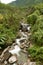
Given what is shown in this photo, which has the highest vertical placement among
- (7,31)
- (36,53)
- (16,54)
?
(7,31)

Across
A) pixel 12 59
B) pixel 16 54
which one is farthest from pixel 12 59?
pixel 16 54

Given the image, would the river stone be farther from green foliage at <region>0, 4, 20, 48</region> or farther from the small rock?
green foliage at <region>0, 4, 20, 48</region>

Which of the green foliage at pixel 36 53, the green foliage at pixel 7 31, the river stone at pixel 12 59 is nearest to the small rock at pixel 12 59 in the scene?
the river stone at pixel 12 59

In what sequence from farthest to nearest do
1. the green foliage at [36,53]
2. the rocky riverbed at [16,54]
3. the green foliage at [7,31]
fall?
the green foliage at [7,31] < the rocky riverbed at [16,54] < the green foliage at [36,53]

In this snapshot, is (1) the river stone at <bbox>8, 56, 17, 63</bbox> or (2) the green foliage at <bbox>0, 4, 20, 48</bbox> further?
(2) the green foliage at <bbox>0, 4, 20, 48</bbox>

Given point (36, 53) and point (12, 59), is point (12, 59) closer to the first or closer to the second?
point (12, 59)

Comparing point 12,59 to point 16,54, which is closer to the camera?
point 12,59

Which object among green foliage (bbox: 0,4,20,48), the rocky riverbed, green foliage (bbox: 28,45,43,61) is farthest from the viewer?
green foliage (bbox: 0,4,20,48)

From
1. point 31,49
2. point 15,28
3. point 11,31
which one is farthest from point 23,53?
point 15,28

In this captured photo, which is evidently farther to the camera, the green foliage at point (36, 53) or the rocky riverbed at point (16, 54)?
the rocky riverbed at point (16, 54)

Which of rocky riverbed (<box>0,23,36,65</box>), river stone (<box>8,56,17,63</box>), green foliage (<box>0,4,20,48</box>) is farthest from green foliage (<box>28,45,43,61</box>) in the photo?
green foliage (<box>0,4,20,48</box>)

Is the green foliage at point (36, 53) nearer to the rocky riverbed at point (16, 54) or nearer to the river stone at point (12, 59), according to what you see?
the rocky riverbed at point (16, 54)

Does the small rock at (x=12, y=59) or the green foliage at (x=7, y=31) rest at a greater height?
the green foliage at (x=7, y=31)

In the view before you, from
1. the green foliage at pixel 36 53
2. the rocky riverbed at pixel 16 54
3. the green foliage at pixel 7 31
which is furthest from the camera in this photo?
the green foliage at pixel 7 31
